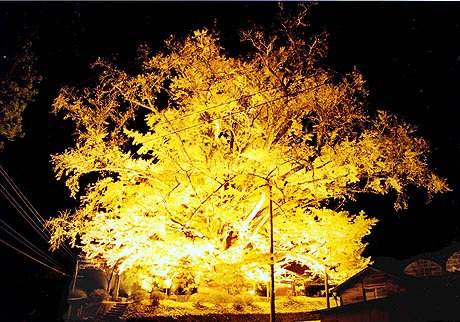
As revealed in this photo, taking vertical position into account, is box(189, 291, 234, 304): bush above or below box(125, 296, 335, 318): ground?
above

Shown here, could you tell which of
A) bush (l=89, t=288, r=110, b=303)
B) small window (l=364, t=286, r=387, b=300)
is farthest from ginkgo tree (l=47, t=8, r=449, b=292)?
bush (l=89, t=288, r=110, b=303)

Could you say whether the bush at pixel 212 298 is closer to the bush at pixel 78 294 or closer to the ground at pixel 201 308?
the ground at pixel 201 308

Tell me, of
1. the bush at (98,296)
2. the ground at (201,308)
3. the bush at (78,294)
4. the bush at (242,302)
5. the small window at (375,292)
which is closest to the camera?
the ground at (201,308)

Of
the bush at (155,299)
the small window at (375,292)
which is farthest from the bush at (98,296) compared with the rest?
the small window at (375,292)

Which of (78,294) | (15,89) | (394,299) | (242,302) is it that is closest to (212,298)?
(242,302)

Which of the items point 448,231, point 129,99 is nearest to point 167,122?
point 129,99

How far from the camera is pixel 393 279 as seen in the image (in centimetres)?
2081

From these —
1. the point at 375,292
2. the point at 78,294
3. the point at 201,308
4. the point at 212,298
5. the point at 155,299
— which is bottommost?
the point at 201,308

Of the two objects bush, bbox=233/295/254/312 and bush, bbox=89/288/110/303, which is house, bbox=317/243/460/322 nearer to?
bush, bbox=233/295/254/312

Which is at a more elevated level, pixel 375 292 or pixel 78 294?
pixel 375 292

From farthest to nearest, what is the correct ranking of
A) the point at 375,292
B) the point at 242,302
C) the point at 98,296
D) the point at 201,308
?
1. the point at 98,296
2. the point at 375,292
3. the point at 242,302
4. the point at 201,308

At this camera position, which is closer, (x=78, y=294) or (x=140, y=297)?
(x=140, y=297)

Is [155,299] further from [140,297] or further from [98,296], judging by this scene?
[98,296]

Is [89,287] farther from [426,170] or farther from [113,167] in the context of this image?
[426,170]
